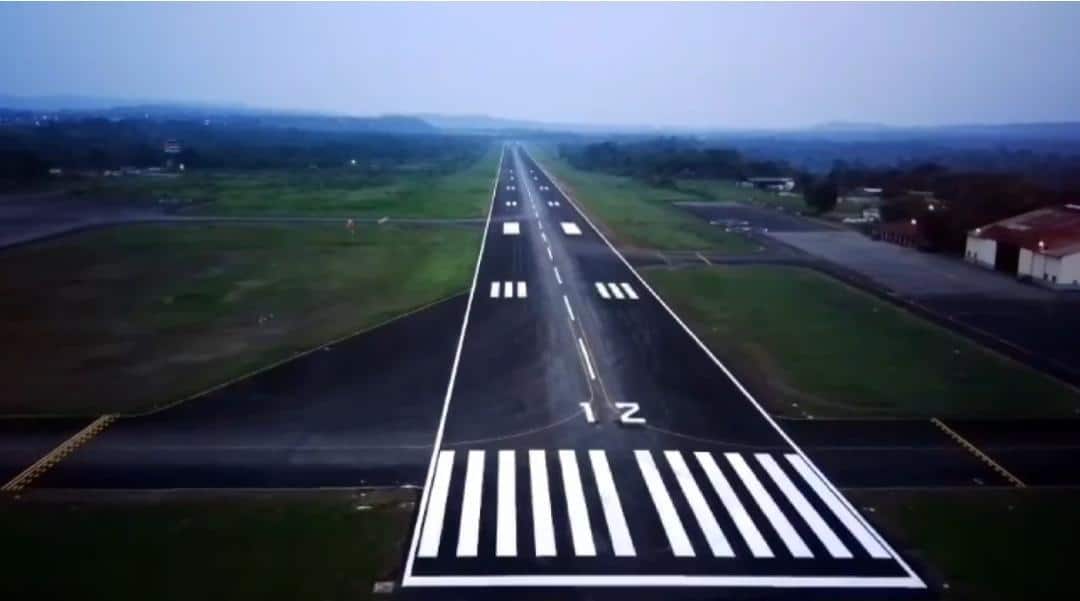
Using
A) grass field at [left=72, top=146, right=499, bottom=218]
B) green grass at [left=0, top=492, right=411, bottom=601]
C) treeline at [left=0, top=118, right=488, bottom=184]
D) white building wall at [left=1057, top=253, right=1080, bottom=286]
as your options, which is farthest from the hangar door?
treeline at [left=0, top=118, right=488, bottom=184]

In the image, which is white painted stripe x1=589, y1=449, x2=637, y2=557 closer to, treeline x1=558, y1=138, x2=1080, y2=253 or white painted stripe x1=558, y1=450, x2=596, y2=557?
white painted stripe x1=558, y1=450, x2=596, y2=557

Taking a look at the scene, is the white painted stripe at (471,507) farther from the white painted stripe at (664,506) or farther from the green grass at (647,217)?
the green grass at (647,217)

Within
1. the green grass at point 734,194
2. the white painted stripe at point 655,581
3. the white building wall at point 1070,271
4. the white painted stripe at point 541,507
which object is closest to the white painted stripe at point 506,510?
the white painted stripe at point 541,507

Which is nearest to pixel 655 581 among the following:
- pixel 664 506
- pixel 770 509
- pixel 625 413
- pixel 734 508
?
pixel 664 506

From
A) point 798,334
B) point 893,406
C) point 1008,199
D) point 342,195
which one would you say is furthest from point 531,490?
point 342,195

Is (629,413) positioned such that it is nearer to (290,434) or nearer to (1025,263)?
(290,434)
